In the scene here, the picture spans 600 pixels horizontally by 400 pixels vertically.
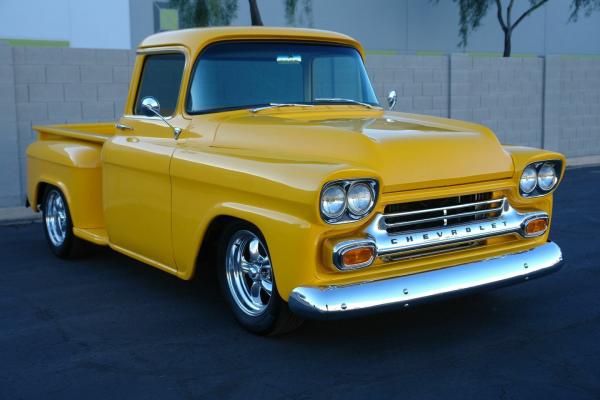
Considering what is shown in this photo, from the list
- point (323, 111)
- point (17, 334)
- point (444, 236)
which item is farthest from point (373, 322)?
point (17, 334)

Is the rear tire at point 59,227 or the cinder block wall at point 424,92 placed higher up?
the cinder block wall at point 424,92

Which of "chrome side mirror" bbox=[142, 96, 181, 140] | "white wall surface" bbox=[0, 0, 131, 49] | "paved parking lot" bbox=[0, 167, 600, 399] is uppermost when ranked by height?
"white wall surface" bbox=[0, 0, 131, 49]

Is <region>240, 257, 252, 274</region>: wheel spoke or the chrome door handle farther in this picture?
the chrome door handle

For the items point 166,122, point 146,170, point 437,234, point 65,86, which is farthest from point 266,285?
point 65,86

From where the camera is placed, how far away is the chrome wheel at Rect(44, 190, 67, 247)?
6879 millimetres

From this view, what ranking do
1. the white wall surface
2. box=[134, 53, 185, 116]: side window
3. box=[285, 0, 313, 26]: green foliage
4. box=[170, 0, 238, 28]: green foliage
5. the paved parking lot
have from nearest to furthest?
the paved parking lot
box=[134, 53, 185, 116]: side window
the white wall surface
box=[170, 0, 238, 28]: green foliage
box=[285, 0, 313, 26]: green foliage

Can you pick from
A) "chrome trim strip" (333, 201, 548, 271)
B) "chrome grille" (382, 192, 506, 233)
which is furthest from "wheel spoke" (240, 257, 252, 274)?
"chrome grille" (382, 192, 506, 233)

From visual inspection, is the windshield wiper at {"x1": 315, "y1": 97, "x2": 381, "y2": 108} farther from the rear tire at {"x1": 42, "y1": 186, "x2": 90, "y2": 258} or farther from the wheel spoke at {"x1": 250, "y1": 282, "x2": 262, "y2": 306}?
the rear tire at {"x1": 42, "y1": 186, "x2": 90, "y2": 258}

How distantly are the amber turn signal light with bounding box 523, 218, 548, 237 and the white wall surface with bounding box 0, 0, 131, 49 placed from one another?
1549cm

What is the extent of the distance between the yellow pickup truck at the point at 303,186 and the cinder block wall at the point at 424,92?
147 inches

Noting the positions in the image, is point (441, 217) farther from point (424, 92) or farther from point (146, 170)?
point (424, 92)

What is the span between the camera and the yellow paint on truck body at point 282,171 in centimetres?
420

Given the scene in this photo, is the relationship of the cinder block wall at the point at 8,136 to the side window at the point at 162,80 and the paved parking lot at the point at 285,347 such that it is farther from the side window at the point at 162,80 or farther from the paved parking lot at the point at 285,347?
the side window at the point at 162,80

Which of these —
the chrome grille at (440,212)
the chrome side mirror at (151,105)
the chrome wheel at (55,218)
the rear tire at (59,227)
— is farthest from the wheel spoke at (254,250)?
the chrome wheel at (55,218)
